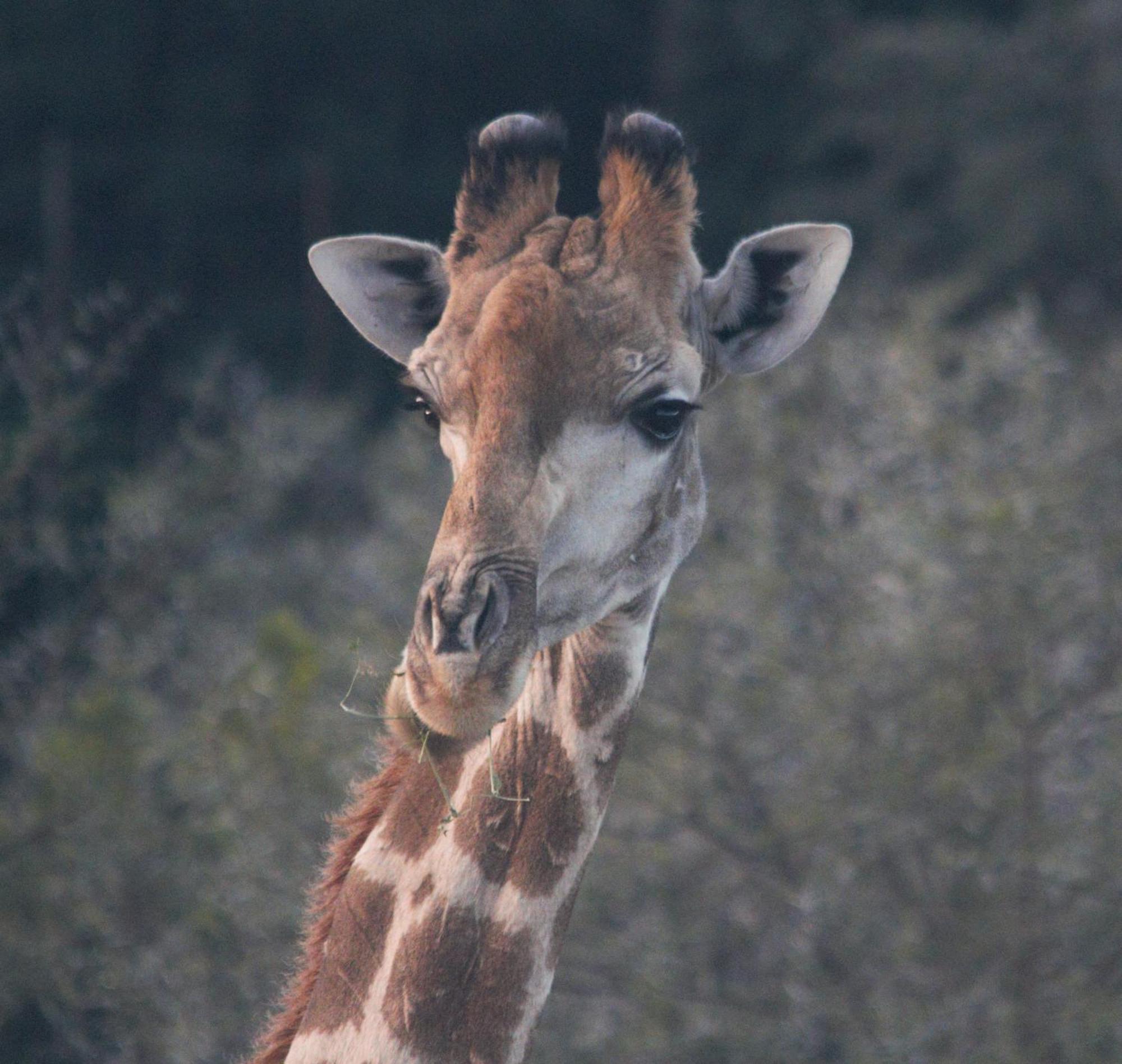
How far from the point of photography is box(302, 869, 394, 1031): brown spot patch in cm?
294

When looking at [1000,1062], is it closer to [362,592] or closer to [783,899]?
[783,899]

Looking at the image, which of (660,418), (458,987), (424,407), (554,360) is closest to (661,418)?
(660,418)

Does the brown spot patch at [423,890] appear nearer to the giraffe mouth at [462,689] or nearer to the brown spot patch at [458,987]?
the brown spot patch at [458,987]

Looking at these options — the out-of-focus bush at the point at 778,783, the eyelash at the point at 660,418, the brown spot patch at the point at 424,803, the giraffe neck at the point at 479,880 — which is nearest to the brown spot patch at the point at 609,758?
the giraffe neck at the point at 479,880

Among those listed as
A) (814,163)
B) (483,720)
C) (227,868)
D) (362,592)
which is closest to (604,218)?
(483,720)

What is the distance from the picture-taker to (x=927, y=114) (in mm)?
20359

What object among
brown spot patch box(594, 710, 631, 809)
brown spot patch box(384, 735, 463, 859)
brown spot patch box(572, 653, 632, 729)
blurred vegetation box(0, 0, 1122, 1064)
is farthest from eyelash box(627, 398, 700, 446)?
blurred vegetation box(0, 0, 1122, 1064)

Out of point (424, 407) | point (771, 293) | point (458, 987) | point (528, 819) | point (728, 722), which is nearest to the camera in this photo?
point (458, 987)

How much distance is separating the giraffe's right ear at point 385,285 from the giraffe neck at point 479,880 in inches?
38.9

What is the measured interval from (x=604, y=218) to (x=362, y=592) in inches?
322

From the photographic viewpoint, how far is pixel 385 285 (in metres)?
3.60

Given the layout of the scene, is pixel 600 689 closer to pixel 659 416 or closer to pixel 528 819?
pixel 528 819

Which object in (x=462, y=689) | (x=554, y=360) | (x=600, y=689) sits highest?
(x=554, y=360)

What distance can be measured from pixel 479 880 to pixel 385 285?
1.51 metres
